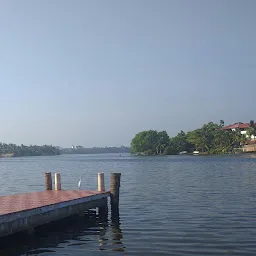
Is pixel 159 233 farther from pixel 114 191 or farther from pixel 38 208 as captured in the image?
pixel 38 208

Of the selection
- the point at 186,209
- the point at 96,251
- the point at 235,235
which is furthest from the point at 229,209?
the point at 96,251

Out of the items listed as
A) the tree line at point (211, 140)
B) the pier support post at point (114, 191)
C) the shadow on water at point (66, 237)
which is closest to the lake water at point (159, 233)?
the shadow on water at point (66, 237)

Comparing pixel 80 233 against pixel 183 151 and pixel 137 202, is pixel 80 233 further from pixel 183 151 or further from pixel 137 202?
pixel 183 151

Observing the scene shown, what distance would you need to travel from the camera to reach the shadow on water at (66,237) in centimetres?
1508

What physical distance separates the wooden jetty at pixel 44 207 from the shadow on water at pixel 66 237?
68 cm

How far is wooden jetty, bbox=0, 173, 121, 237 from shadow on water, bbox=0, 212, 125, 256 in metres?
0.68

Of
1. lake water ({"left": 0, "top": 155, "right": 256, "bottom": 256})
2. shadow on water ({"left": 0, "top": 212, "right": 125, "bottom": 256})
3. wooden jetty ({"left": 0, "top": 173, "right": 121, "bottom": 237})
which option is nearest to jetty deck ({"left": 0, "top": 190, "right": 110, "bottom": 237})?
wooden jetty ({"left": 0, "top": 173, "right": 121, "bottom": 237})

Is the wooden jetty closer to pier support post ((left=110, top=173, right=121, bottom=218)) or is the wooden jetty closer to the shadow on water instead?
pier support post ((left=110, top=173, right=121, bottom=218))

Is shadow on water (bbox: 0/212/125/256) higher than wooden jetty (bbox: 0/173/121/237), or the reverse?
wooden jetty (bbox: 0/173/121/237)

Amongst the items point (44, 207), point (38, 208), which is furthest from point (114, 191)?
point (38, 208)

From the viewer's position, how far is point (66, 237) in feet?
55.4

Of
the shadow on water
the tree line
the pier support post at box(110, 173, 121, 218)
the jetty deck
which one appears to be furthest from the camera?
the tree line

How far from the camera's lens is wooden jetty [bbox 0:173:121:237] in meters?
14.6

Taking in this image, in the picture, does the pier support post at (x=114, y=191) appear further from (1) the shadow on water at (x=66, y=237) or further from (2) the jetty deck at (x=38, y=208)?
(1) the shadow on water at (x=66, y=237)
